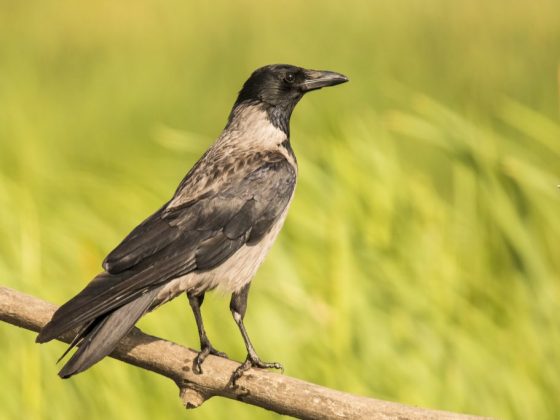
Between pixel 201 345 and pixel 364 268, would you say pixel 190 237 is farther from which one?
pixel 364 268

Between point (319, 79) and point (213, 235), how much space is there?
1361 mm

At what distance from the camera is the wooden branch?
4.82 m

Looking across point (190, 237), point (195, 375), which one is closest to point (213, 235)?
point (190, 237)

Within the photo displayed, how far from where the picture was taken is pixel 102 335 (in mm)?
5082

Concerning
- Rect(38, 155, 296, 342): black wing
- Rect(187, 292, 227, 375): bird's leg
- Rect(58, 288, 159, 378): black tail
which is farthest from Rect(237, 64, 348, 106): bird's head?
Rect(58, 288, 159, 378): black tail

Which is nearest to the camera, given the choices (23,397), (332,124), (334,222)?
(23,397)

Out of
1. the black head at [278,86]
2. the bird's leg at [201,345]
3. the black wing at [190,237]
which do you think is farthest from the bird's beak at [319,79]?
the bird's leg at [201,345]

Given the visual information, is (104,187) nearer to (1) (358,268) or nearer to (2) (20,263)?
(2) (20,263)

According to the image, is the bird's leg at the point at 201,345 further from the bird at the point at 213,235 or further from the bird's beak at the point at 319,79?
the bird's beak at the point at 319,79

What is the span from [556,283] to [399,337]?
117cm

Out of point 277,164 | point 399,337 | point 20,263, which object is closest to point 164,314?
point 20,263

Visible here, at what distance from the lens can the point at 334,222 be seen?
7.88m

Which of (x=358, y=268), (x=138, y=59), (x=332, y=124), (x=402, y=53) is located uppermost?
(x=332, y=124)

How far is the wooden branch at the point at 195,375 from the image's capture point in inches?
190
